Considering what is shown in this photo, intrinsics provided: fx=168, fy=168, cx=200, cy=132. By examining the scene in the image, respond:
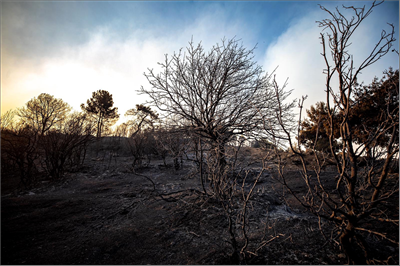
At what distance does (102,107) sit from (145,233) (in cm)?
2628

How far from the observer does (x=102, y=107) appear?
25172 mm

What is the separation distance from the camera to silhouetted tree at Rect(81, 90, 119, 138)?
2438cm

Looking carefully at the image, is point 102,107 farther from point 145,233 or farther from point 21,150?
point 145,233

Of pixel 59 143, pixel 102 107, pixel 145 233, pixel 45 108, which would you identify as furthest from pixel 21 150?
pixel 102 107

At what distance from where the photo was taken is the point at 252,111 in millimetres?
5062

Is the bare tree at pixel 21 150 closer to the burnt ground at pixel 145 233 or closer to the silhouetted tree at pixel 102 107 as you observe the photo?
the burnt ground at pixel 145 233

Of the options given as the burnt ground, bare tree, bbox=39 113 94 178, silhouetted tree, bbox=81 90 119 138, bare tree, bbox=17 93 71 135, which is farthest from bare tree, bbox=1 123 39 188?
silhouetted tree, bbox=81 90 119 138

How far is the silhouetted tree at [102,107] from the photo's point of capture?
80.0 feet

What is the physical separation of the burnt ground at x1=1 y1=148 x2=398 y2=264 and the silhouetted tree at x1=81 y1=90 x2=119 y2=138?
73.3ft

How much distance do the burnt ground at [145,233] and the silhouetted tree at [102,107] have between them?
22344 mm

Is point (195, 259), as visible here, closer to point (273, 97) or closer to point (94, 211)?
point (94, 211)

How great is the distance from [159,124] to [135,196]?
105 inches

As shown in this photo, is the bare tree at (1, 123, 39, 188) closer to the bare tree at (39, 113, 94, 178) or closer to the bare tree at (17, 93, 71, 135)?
the bare tree at (39, 113, 94, 178)

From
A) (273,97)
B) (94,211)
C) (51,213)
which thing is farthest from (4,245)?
(273,97)
